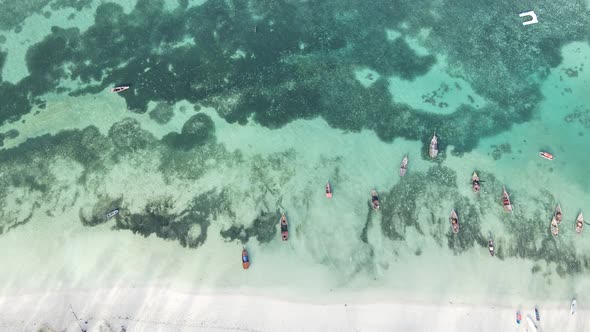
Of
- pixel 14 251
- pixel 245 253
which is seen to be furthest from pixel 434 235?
pixel 14 251

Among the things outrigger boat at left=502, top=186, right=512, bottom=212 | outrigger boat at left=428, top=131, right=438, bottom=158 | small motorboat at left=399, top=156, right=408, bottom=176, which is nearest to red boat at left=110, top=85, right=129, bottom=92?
small motorboat at left=399, top=156, right=408, bottom=176

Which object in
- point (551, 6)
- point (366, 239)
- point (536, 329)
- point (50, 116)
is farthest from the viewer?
point (551, 6)

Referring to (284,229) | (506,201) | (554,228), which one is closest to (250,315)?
(284,229)

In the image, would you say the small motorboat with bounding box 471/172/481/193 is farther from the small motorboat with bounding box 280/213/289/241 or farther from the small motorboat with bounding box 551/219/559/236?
the small motorboat with bounding box 280/213/289/241

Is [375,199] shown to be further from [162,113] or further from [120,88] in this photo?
[120,88]

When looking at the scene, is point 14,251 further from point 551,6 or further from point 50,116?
point 551,6

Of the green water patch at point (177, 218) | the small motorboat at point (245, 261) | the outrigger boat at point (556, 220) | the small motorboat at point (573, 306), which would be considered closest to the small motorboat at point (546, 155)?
the outrigger boat at point (556, 220)
